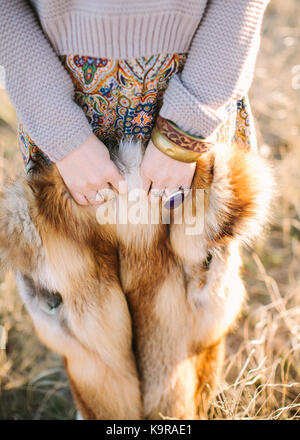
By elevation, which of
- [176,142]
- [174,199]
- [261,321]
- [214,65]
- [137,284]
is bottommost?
[261,321]

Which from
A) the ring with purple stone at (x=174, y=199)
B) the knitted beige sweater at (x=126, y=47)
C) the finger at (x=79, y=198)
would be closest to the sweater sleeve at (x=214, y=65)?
the knitted beige sweater at (x=126, y=47)

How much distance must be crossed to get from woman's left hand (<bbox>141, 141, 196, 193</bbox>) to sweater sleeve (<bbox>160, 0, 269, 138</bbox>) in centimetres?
6

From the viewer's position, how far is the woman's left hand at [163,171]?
0.62m

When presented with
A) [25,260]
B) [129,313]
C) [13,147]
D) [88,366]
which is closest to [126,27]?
[25,260]

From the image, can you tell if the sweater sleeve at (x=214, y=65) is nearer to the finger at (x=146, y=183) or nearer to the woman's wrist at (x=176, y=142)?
the woman's wrist at (x=176, y=142)

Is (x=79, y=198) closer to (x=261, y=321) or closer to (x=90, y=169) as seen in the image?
(x=90, y=169)

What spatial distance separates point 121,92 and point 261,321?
105 cm

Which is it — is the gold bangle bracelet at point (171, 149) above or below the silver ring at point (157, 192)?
above

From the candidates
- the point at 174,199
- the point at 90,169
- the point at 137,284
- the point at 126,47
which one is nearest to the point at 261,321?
the point at 137,284

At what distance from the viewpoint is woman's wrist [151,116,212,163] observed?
60cm

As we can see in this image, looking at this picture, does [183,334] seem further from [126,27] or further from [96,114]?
[126,27]

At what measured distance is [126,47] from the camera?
1.92 feet

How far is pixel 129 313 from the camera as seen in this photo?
831 mm
